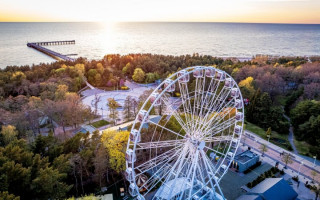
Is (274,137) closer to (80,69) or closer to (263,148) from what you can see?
(263,148)

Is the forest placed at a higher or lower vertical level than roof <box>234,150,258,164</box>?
higher

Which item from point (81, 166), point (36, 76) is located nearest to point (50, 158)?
point (81, 166)

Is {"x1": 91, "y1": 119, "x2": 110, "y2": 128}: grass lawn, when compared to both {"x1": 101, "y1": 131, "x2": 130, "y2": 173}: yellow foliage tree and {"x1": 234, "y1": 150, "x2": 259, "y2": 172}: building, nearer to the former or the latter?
{"x1": 101, "y1": 131, "x2": 130, "y2": 173}: yellow foliage tree

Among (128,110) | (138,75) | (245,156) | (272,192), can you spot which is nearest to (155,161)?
(272,192)

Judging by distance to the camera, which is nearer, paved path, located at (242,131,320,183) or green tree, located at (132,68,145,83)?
paved path, located at (242,131,320,183)

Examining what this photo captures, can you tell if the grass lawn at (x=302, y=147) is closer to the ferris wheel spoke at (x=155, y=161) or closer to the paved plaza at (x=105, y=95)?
the ferris wheel spoke at (x=155, y=161)

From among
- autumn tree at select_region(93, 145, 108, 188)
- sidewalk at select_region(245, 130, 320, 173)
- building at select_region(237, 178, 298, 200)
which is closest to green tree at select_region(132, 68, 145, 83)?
sidewalk at select_region(245, 130, 320, 173)

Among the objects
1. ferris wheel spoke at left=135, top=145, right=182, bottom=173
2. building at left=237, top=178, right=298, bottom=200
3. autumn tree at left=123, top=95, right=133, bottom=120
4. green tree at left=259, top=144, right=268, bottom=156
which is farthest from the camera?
autumn tree at left=123, top=95, right=133, bottom=120
